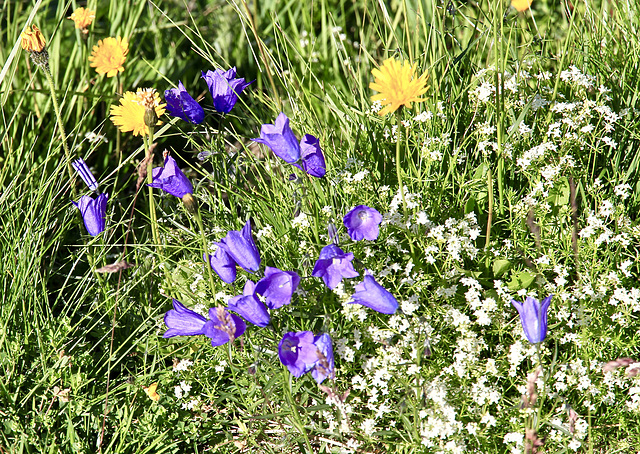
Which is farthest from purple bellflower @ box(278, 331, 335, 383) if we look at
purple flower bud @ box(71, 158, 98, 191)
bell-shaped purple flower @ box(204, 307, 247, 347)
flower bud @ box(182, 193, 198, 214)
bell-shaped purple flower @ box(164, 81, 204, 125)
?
purple flower bud @ box(71, 158, 98, 191)

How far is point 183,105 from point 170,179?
10.3 inches

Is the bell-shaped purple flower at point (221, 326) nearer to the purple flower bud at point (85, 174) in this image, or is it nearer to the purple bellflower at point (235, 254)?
the purple bellflower at point (235, 254)

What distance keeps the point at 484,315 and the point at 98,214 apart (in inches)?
49.8

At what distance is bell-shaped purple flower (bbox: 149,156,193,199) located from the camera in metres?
1.78

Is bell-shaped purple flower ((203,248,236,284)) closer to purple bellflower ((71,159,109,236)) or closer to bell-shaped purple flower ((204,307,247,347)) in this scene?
bell-shaped purple flower ((204,307,247,347))

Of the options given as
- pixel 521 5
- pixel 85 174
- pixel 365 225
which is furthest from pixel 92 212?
pixel 521 5

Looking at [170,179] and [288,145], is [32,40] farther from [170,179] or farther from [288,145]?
[288,145]

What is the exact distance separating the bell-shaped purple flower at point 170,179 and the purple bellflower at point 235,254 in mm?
274

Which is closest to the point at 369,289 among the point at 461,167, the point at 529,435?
the point at 529,435

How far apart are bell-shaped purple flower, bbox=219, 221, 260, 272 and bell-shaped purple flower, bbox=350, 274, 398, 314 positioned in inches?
12.0

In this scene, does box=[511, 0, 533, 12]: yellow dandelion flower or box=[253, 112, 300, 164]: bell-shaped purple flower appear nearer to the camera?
box=[253, 112, 300, 164]: bell-shaped purple flower

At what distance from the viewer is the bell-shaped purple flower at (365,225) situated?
163 cm

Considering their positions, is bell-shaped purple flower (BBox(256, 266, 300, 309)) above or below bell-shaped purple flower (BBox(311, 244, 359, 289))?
below

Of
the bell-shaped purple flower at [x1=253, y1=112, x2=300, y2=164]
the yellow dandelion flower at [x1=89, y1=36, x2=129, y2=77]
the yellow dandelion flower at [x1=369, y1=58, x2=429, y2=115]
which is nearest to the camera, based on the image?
the yellow dandelion flower at [x1=369, y1=58, x2=429, y2=115]
